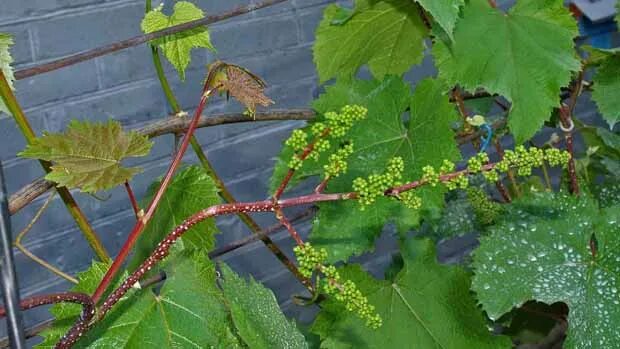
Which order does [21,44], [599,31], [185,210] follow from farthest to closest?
[599,31]
[21,44]
[185,210]

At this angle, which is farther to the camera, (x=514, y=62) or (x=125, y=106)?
(x=125, y=106)

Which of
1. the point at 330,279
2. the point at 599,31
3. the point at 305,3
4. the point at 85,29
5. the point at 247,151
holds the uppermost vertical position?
the point at 330,279

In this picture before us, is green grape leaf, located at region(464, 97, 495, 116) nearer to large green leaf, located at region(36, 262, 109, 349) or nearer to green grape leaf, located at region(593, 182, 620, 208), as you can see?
green grape leaf, located at region(593, 182, 620, 208)

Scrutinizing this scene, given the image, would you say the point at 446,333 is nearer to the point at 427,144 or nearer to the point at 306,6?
the point at 427,144

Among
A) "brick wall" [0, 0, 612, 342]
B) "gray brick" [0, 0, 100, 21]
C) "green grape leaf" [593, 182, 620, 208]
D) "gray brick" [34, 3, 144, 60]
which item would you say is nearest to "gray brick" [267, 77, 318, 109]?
"brick wall" [0, 0, 612, 342]

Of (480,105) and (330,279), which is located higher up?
(330,279)

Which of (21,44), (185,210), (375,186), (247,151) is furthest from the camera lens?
(247,151)

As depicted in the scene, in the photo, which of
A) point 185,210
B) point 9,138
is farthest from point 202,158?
point 9,138

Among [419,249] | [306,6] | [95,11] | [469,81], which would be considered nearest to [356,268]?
[419,249]

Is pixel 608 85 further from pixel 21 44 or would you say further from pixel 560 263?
pixel 21 44
